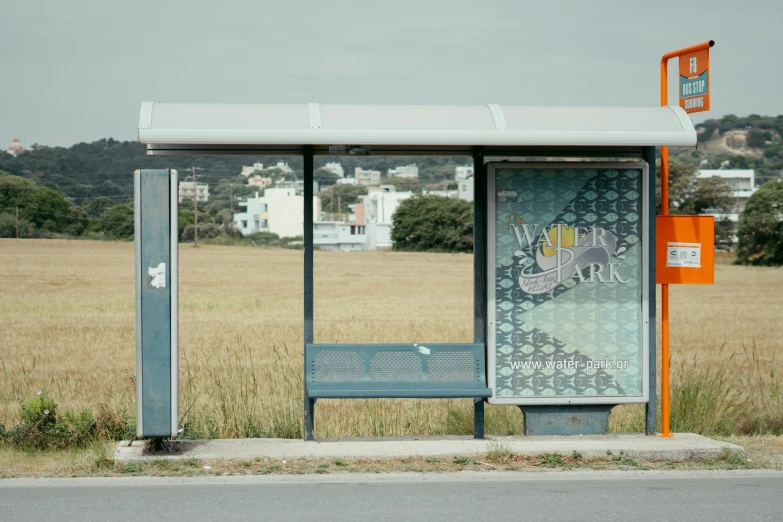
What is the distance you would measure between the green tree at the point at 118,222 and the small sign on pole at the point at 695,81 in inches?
2719

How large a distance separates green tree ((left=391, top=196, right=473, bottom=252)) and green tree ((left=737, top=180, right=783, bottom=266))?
19167 millimetres

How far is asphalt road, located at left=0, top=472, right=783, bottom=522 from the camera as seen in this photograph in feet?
19.8

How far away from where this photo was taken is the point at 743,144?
577 ft

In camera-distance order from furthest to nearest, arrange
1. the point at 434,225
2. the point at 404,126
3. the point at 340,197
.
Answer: the point at 340,197
the point at 434,225
the point at 404,126

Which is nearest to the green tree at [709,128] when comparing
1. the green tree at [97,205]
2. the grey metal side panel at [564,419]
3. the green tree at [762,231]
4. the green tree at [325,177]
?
the green tree at [325,177]

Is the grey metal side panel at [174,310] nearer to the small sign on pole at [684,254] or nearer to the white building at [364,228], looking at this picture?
the small sign on pole at [684,254]

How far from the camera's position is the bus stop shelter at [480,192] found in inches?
300

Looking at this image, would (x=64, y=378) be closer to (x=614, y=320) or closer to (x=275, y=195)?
(x=614, y=320)

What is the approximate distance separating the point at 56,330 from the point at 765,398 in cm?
1669

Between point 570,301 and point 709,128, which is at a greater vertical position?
point 709,128

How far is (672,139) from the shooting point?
309 inches

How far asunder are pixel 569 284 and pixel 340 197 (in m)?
120

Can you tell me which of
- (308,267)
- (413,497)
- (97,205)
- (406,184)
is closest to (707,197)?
(97,205)

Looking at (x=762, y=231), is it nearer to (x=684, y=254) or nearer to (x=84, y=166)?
(x=84, y=166)
